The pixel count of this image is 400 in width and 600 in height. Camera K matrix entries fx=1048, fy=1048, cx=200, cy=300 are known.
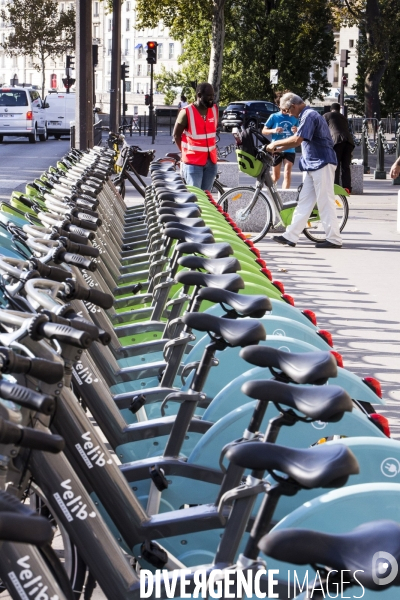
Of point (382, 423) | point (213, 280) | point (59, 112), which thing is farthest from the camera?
point (59, 112)

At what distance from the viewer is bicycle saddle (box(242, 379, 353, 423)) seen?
2148mm

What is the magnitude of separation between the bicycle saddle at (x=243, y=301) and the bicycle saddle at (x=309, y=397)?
96cm

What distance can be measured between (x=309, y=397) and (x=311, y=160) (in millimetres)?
9715

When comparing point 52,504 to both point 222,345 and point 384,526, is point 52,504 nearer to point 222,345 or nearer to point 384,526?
point 222,345

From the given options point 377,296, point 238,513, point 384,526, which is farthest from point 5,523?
point 377,296

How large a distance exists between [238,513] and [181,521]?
0.85 m

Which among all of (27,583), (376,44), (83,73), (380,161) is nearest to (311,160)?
(83,73)

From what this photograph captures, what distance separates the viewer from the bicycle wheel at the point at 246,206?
41.0 ft

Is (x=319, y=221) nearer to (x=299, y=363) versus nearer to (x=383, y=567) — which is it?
(x=299, y=363)

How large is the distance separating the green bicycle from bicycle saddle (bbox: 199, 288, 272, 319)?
29.0ft

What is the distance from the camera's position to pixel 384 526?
156 cm

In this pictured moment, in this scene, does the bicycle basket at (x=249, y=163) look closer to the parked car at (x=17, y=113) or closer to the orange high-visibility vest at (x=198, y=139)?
the orange high-visibility vest at (x=198, y=139)

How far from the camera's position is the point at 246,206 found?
12766 mm

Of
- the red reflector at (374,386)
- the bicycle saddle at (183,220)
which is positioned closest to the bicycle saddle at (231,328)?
the red reflector at (374,386)
